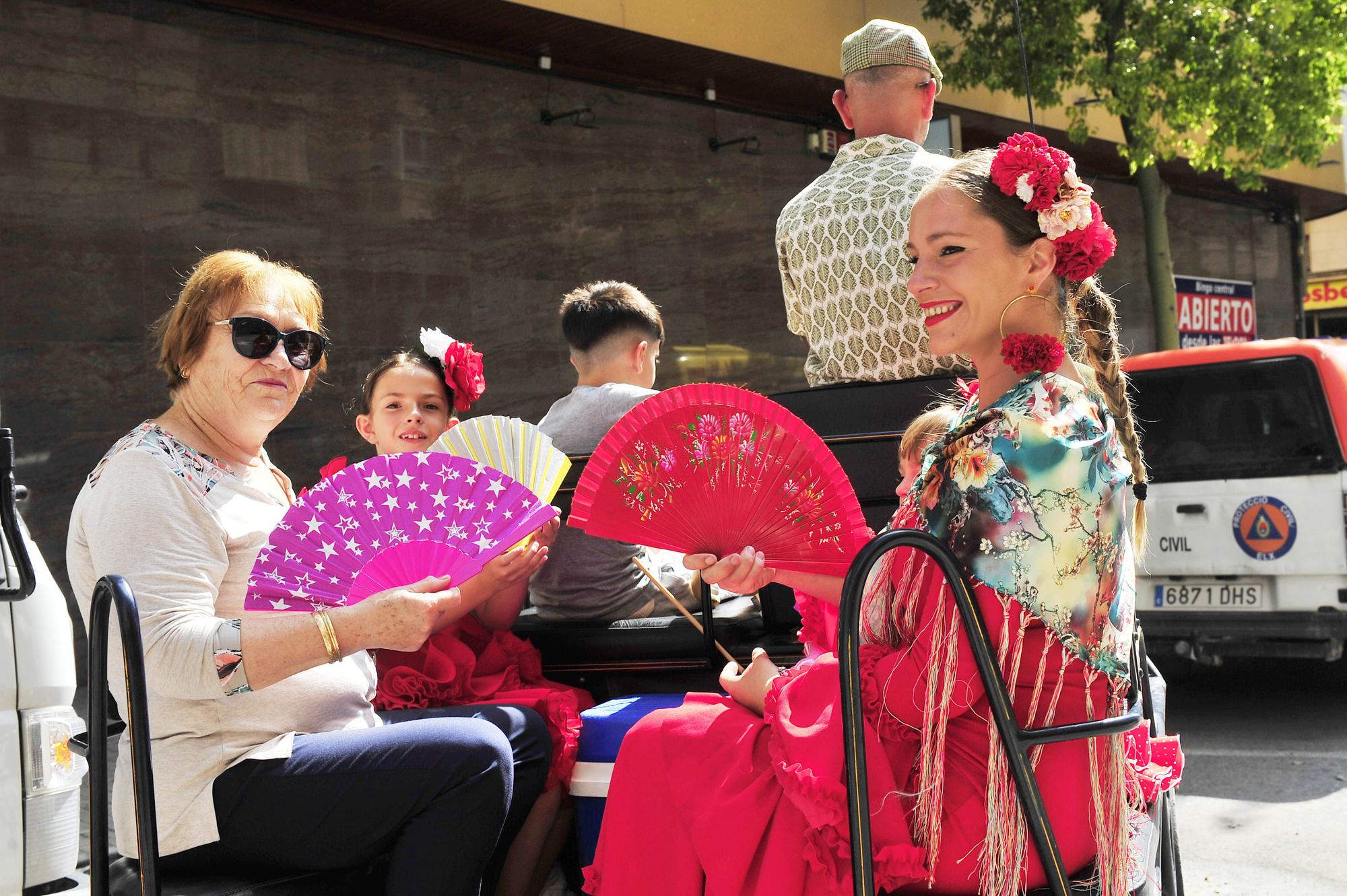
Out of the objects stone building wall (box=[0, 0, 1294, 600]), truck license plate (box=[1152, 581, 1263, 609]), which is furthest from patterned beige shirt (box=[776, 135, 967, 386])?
stone building wall (box=[0, 0, 1294, 600])

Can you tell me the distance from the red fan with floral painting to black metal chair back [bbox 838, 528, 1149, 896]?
0.50 metres

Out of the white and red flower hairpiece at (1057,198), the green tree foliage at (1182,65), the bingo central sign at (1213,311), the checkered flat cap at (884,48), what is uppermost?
the green tree foliage at (1182,65)

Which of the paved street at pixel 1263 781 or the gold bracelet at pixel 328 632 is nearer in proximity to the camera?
the gold bracelet at pixel 328 632

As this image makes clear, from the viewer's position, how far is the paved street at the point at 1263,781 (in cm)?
443

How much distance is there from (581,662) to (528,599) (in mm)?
1057

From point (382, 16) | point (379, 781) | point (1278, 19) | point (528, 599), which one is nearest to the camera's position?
Answer: point (379, 781)

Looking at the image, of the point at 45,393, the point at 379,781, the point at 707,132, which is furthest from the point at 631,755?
the point at 707,132

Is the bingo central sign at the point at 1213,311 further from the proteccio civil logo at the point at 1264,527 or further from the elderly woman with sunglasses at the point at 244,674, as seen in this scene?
the elderly woman with sunglasses at the point at 244,674

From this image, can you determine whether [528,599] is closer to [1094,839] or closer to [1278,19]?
[1094,839]

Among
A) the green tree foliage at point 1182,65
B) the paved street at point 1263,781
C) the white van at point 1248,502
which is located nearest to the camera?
the paved street at point 1263,781

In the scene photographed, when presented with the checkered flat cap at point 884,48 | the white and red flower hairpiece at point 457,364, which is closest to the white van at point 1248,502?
the checkered flat cap at point 884,48

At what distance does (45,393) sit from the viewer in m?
7.38

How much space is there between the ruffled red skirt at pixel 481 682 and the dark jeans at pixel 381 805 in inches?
19.5

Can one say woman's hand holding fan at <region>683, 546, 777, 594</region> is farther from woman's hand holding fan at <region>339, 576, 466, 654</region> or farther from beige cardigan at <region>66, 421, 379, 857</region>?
beige cardigan at <region>66, 421, 379, 857</region>
